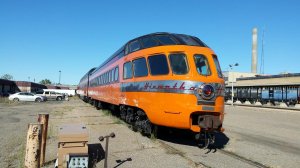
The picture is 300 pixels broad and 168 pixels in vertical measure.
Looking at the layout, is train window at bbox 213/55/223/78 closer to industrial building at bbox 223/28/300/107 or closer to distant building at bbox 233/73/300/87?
industrial building at bbox 223/28/300/107

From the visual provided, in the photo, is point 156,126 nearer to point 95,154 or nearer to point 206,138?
point 206,138

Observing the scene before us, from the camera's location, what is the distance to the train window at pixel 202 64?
349 inches

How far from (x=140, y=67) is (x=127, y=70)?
1.46 metres

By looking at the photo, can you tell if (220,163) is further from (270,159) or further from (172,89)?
(172,89)

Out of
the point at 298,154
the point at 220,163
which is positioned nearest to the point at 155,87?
the point at 220,163

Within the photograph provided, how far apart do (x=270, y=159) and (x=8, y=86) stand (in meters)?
82.4

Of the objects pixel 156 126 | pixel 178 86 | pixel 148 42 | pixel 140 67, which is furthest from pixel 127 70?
pixel 178 86

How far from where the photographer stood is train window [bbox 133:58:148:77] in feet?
32.8

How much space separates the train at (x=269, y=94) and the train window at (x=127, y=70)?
35382 millimetres

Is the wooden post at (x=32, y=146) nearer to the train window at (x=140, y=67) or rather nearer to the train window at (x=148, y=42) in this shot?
the train window at (x=140, y=67)

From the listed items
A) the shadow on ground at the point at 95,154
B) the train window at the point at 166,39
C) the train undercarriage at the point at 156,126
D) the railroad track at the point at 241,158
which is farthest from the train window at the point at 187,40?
the shadow on ground at the point at 95,154

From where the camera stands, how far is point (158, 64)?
9453mm

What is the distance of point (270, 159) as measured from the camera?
8.02 metres

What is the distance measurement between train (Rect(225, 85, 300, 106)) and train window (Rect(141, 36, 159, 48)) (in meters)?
36.2
